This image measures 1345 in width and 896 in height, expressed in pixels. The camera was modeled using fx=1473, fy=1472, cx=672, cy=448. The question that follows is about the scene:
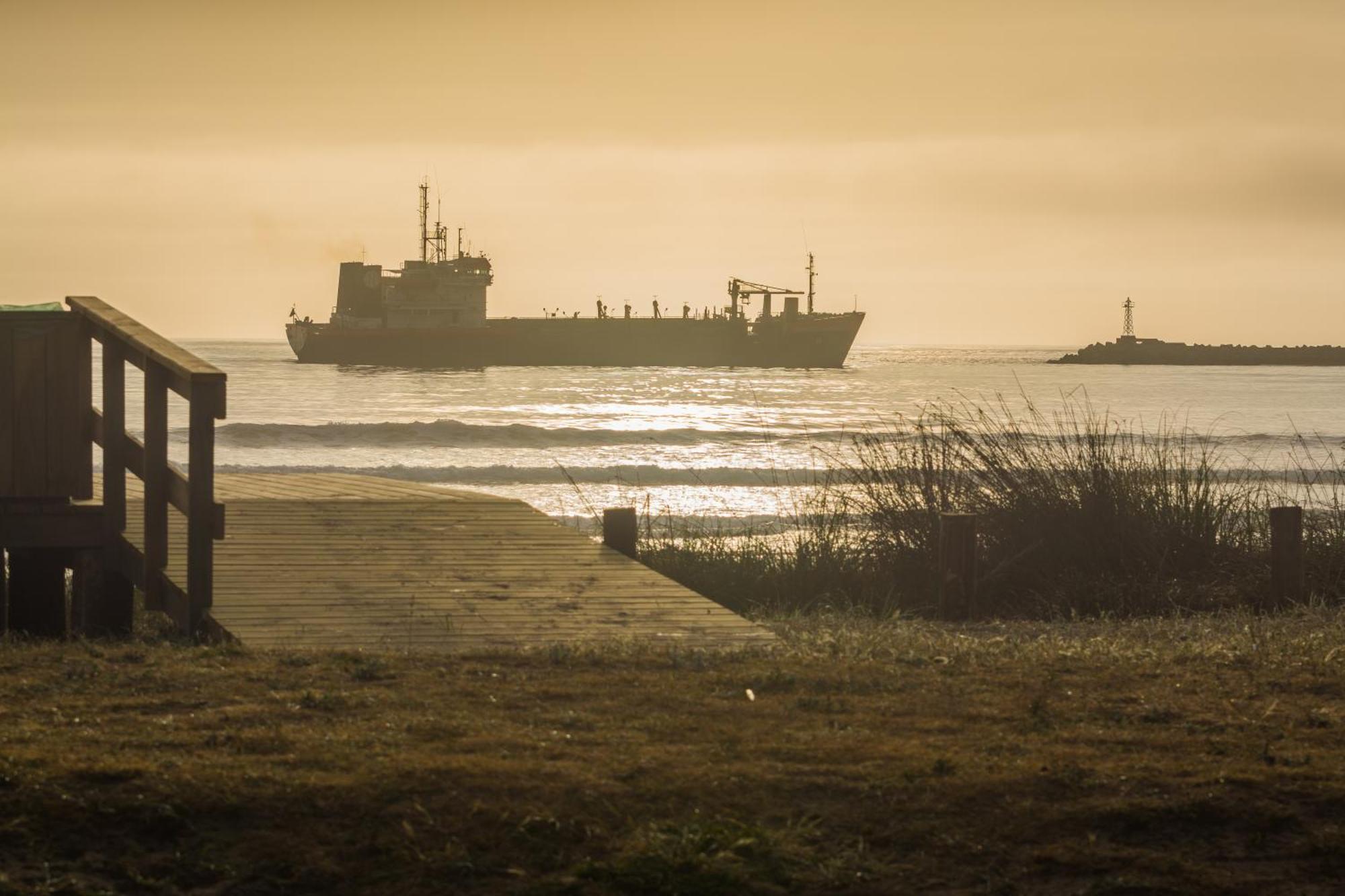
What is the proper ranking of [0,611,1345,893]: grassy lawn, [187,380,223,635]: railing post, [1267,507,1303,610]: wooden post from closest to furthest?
[0,611,1345,893]: grassy lawn < [187,380,223,635]: railing post < [1267,507,1303,610]: wooden post

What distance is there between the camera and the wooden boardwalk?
562 centimetres

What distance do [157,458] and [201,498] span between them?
462 mm

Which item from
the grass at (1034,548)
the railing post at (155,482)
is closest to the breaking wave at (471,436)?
the grass at (1034,548)

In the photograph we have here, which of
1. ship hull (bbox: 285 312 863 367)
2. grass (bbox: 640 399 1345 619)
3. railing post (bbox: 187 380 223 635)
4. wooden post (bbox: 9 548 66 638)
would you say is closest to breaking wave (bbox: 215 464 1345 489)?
grass (bbox: 640 399 1345 619)

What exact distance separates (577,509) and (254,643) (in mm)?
12069

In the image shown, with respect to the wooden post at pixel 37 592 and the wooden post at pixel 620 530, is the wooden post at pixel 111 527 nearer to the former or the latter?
the wooden post at pixel 37 592

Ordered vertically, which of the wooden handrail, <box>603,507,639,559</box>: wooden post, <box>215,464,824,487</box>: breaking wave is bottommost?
<box>215,464,824,487</box>: breaking wave

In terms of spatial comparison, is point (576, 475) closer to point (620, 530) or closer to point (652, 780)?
point (620, 530)

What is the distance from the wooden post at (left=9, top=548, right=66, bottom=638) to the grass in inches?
132

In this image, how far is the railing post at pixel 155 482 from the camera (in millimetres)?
5973

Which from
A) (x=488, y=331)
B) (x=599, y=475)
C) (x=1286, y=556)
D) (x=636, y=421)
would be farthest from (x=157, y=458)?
(x=488, y=331)

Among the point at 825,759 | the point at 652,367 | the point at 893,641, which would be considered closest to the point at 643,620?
the point at 893,641

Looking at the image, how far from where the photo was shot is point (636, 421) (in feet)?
122

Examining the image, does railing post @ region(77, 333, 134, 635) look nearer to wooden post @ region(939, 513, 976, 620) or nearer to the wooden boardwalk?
the wooden boardwalk
